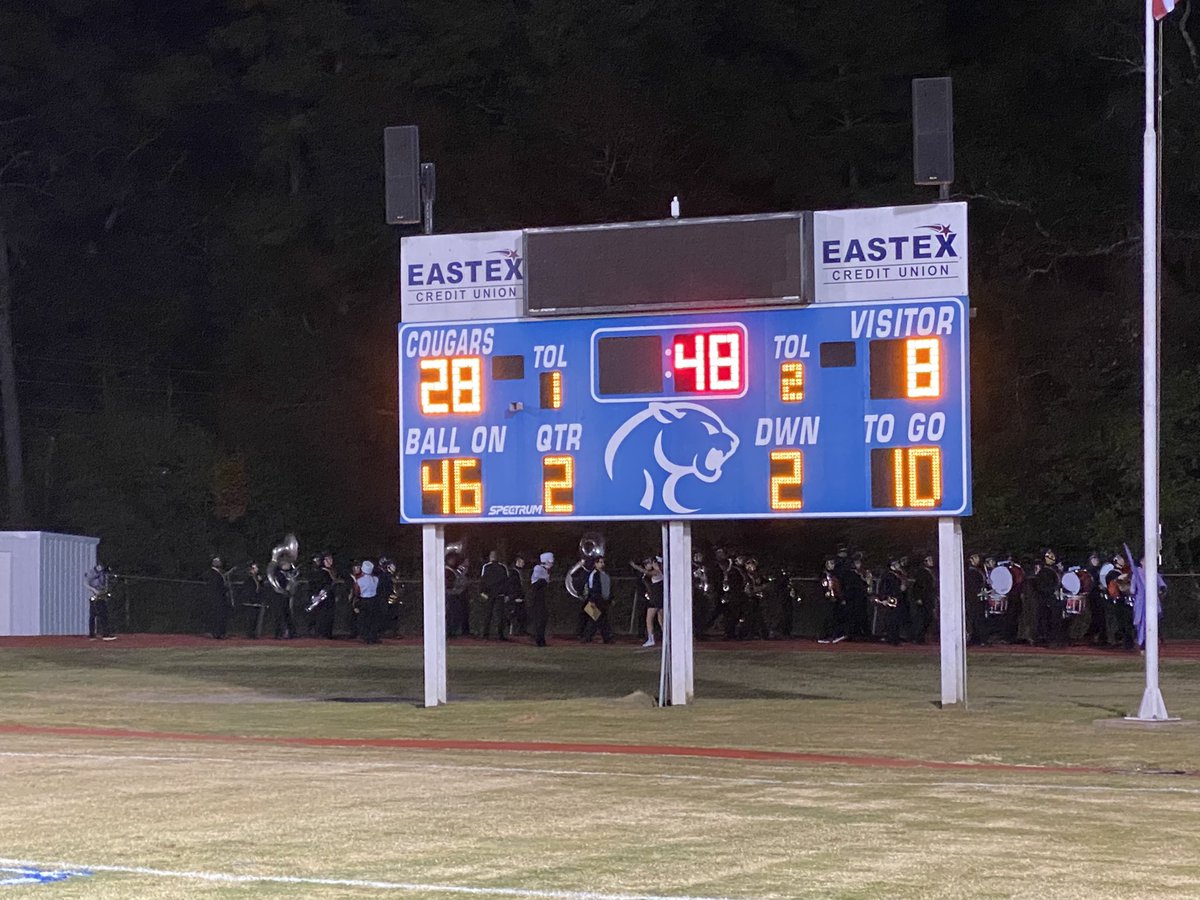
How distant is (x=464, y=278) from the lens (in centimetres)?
1928

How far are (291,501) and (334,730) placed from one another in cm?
2940

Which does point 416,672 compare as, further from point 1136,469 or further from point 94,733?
point 1136,469

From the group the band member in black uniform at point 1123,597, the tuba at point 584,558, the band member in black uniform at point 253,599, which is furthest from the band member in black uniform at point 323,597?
the band member in black uniform at point 1123,597

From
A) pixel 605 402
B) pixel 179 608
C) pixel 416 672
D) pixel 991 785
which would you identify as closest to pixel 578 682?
pixel 416 672

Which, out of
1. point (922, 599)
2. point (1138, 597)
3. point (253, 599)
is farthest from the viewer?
point (253, 599)

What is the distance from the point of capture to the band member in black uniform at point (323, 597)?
3256cm

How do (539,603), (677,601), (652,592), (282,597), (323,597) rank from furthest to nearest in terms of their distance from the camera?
1. (282,597)
2. (323,597)
3. (539,603)
4. (652,592)
5. (677,601)

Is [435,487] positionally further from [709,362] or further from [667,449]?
[709,362]

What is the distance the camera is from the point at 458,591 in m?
32.5

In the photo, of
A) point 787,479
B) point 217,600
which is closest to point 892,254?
point 787,479

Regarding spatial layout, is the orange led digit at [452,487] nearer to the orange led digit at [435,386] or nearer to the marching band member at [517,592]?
the orange led digit at [435,386]

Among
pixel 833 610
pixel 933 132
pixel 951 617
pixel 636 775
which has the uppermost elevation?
pixel 933 132

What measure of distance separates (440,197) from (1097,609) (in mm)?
19862

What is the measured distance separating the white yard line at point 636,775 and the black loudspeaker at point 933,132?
6614mm
